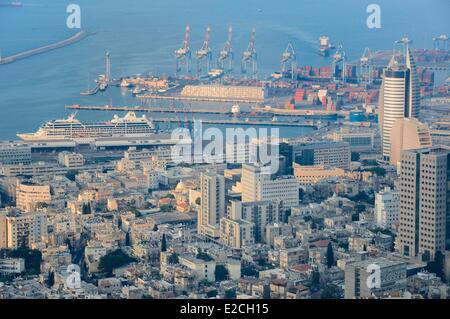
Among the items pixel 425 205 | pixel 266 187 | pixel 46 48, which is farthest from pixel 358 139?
pixel 46 48

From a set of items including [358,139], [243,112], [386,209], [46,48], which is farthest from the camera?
[46,48]

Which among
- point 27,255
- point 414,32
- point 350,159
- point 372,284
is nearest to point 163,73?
point 414,32

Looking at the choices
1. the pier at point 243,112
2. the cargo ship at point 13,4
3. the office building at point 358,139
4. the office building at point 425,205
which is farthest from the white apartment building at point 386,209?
the cargo ship at point 13,4

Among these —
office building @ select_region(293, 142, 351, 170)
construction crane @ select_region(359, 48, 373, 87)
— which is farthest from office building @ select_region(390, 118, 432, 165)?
construction crane @ select_region(359, 48, 373, 87)

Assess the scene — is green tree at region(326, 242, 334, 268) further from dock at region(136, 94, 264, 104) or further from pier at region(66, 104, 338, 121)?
dock at region(136, 94, 264, 104)

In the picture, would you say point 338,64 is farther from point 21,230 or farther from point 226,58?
point 21,230

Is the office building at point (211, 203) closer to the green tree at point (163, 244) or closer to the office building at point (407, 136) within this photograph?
the green tree at point (163, 244)

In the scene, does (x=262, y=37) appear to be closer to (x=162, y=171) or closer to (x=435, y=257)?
(x=162, y=171)
